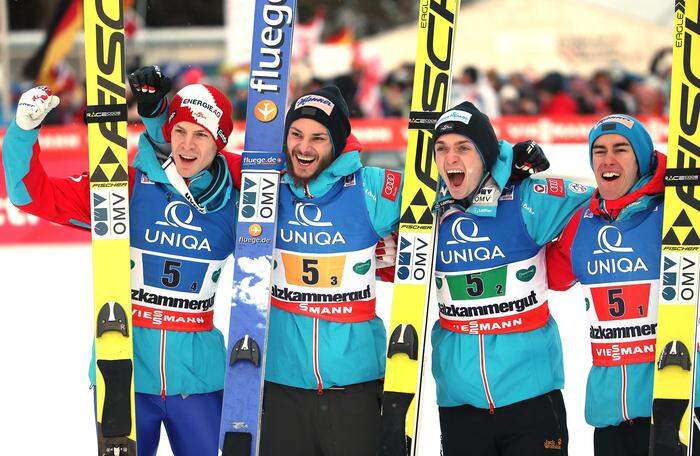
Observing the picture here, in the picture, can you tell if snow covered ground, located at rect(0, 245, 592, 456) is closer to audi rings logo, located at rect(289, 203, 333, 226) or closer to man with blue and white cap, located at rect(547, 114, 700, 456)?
man with blue and white cap, located at rect(547, 114, 700, 456)

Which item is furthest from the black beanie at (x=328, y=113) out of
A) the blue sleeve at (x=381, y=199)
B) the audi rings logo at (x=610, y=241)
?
the audi rings logo at (x=610, y=241)

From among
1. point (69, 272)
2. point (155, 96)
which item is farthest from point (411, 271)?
point (69, 272)

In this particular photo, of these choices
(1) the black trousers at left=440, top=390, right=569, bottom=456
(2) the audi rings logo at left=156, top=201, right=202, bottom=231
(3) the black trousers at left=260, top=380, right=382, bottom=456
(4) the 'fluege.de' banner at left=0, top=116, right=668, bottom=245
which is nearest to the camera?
(1) the black trousers at left=440, top=390, right=569, bottom=456

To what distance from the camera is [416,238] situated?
3.72m

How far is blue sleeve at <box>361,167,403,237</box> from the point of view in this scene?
375 centimetres

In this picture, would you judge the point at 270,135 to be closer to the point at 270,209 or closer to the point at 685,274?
the point at 270,209

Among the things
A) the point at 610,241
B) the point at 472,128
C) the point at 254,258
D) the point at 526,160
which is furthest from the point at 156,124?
the point at 610,241

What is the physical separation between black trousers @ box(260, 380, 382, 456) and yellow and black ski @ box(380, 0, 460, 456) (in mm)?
67

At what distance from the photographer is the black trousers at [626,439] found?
3.51 m

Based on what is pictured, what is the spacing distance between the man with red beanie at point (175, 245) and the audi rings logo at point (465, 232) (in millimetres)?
864

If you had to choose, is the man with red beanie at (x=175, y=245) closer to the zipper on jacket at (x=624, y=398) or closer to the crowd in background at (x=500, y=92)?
the zipper on jacket at (x=624, y=398)

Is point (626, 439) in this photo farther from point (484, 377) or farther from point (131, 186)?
point (131, 186)

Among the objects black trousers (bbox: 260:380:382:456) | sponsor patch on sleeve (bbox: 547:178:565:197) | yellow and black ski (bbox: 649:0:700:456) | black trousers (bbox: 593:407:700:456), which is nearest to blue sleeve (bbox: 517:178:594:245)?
sponsor patch on sleeve (bbox: 547:178:565:197)

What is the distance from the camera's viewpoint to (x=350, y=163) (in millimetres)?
3715
